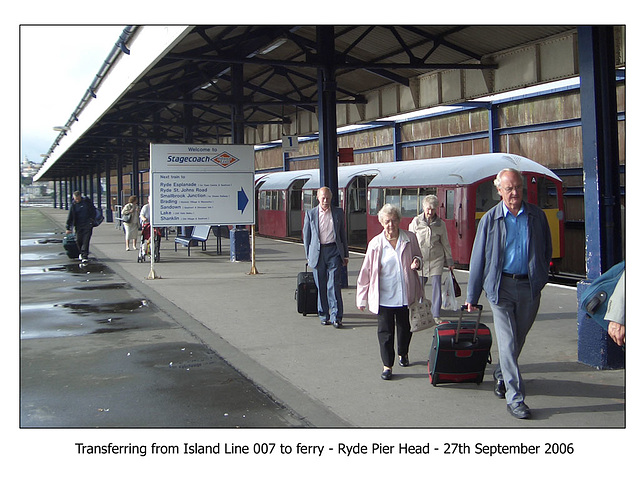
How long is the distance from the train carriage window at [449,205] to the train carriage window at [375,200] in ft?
11.1

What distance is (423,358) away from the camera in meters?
7.30

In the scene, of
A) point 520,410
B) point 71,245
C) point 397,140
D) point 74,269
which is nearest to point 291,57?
point 74,269

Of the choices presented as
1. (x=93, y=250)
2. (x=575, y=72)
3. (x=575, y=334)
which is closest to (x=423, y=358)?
(x=575, y=334)

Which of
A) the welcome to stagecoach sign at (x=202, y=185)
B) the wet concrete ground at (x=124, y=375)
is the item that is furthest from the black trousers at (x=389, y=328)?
the welcome to stagecoach sign at (x=202, y=185)

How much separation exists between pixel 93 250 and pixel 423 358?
17.4 metres

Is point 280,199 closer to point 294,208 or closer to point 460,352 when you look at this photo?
point 294,208

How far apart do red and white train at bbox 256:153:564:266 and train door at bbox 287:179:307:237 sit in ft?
11.7

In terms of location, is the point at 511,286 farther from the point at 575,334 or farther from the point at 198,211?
the point at 198,211

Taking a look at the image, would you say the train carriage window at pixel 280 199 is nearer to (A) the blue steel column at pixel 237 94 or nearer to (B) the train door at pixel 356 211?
(B) the train door at pixel 356 211

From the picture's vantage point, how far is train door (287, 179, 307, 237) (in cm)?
2703

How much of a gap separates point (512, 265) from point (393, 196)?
13.6 metres

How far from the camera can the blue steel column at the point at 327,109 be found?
1245cm

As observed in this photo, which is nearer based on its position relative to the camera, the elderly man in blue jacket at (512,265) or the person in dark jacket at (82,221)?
the elderly man in blue jacket at (512,265)

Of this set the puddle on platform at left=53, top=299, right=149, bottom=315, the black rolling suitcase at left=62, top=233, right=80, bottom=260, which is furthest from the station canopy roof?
the puddle on platform at left=53, top=299, right=149, bottom=315
